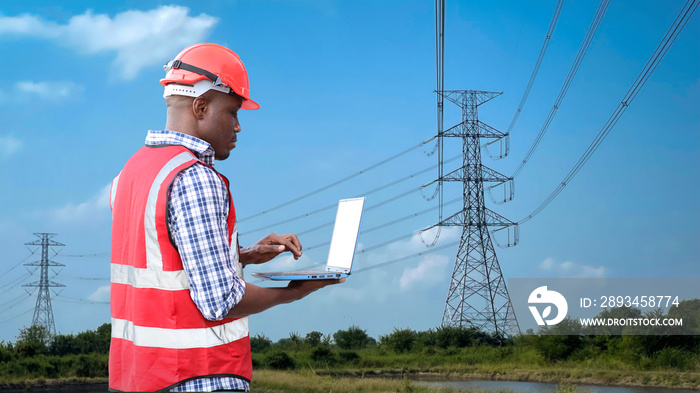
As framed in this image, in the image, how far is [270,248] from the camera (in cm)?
214

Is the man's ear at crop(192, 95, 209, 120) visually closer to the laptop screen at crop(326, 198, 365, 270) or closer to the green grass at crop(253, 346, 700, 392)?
the laptop screen at crop(326, 198, 365, 270)

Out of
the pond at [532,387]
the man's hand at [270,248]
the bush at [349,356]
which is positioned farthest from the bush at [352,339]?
the man's hand at [270,248]

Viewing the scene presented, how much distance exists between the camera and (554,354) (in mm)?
23609

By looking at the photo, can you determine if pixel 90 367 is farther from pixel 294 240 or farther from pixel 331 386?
pixel 294 240

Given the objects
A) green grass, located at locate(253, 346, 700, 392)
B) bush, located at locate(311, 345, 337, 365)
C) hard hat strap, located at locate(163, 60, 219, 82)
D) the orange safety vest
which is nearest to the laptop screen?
the orange safety vest

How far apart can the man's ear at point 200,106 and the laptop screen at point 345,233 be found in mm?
602

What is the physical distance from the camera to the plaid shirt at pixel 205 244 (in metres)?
1.57

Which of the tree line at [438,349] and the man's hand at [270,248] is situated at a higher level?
the man's hand at [270,248]

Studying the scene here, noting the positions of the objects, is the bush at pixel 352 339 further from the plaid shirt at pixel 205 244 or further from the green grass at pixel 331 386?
the plaid shirt at pixel 205 244

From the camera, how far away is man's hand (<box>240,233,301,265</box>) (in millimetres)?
2074

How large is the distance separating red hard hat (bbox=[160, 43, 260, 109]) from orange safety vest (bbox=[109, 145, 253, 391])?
237 millimetres

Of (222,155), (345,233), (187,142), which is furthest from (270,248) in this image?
(187,142)

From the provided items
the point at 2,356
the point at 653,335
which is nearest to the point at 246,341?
the point at 653,335

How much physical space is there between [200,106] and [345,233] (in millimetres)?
653
